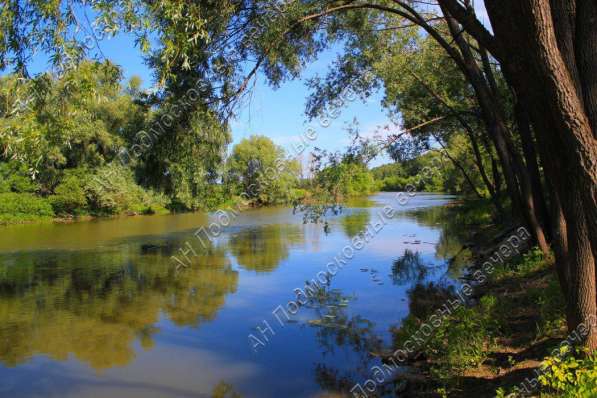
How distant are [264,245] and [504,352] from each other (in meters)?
15.0

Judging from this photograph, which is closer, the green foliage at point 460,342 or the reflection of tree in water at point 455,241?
the green foliage at point 460,342

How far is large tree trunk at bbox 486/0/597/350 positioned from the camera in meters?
3.30

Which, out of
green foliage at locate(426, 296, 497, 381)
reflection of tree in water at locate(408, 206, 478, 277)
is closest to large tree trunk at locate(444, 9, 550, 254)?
reflection of tree in water at locate(408, 206, 478, 277)

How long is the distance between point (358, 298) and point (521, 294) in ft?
12.2

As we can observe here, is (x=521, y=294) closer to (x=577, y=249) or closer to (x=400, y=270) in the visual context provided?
(x=577, y=249)

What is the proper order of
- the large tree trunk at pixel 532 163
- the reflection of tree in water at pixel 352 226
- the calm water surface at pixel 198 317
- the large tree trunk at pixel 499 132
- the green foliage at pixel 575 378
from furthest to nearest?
the reflection of tree in water at pixel 352 226 → the large tree trunk at pixel 499 132 → the large tree trunk at pixel 532 163 → the calm water surface at pixel 198 317 → the green foliage at pixel 575 378

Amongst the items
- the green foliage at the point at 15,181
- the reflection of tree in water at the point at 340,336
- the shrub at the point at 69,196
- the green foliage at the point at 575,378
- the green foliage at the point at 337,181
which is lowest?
the reflection of tree in water at the point at 340,336

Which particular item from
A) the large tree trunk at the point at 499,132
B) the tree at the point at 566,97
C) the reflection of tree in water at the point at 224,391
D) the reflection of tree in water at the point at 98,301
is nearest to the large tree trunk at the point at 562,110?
the tree at the point at 566,97

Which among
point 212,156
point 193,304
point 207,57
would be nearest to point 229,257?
point 193,304

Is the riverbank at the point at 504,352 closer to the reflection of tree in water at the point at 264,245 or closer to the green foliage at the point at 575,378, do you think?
the green foliage at the point at 575,378

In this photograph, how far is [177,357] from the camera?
7590 millimetres

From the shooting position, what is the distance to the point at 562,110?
132 inches

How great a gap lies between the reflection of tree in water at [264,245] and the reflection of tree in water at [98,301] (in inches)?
36.7

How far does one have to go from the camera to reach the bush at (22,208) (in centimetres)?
3400
